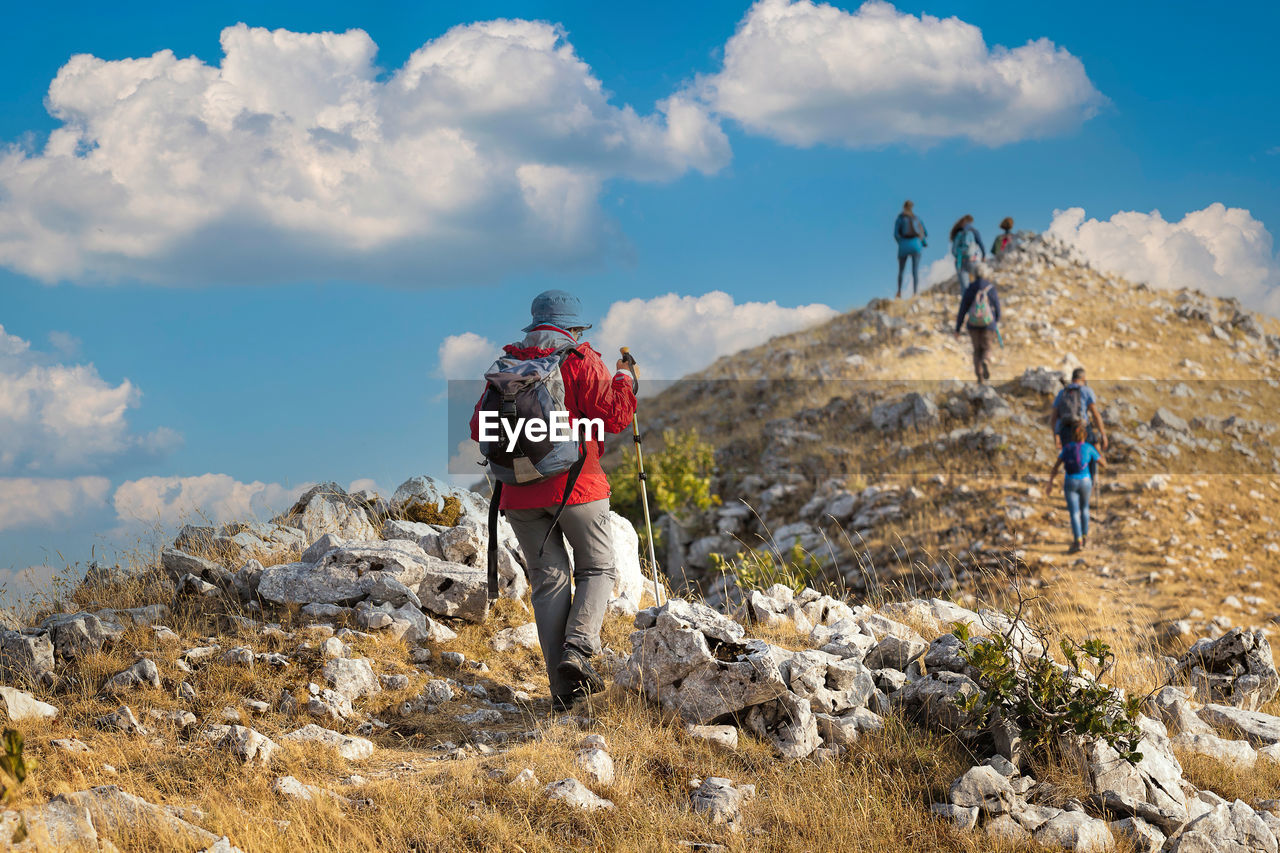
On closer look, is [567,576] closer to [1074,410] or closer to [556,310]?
[556,310]

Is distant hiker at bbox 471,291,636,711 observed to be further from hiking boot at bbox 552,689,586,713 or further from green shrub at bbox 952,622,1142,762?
green shrub at bbox 952,622,1142,762

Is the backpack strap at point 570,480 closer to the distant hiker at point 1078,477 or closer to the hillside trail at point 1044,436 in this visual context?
the hillside trail at point 1044,436

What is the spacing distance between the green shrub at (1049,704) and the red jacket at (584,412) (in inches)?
102

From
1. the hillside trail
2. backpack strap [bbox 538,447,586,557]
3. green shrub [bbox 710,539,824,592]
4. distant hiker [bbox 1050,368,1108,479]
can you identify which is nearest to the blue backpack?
distant hiker [bbox 1050,368,1108,479]

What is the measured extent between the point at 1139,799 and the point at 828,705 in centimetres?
171

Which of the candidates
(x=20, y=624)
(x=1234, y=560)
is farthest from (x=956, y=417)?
(x=20, y=624)

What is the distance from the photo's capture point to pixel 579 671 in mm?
5539

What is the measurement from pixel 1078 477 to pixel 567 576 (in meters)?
10.7

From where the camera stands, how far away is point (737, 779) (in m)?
4.64

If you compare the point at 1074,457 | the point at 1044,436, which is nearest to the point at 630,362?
the point at 1074,457

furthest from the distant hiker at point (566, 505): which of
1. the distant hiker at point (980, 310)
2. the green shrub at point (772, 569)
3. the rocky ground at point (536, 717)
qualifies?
the distant hiker at point (980, 310)

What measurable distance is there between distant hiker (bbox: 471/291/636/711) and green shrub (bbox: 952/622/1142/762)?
2.40 meters

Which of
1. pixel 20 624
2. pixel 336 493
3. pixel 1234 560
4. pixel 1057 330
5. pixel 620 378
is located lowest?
pixel 1234 560

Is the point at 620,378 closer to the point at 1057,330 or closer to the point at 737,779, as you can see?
the point at 737,779
